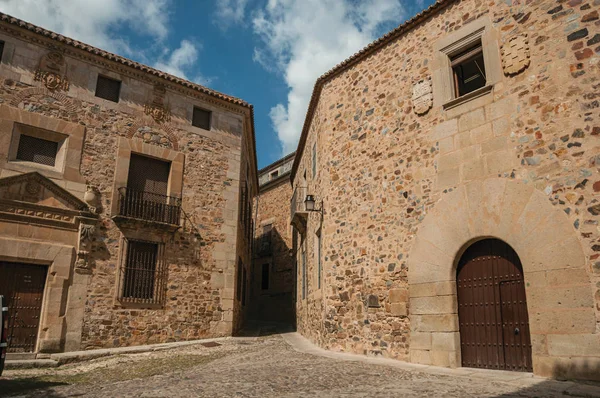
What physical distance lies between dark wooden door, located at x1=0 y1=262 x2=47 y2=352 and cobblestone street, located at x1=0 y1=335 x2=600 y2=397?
1341 millimetres

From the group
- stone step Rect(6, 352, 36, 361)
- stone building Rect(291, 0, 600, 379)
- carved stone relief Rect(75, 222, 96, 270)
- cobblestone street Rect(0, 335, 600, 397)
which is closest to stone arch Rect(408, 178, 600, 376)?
stone building Rect(291, 0, 600, 379)

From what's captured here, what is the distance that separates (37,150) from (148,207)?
9.01 feet

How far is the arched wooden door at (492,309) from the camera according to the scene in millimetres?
6207

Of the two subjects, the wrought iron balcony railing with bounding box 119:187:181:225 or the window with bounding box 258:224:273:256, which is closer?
the wrought iron balcony railing with bounding box 119:187:181:225

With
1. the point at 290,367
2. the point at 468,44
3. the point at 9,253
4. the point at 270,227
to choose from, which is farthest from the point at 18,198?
the point at 270,227

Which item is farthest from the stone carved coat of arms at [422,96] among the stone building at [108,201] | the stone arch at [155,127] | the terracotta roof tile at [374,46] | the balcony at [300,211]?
the stone arch at [155,127]

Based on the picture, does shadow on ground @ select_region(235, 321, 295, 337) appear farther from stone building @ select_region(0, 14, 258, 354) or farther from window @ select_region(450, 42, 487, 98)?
window @ select_region(450, 42, 487, 98)

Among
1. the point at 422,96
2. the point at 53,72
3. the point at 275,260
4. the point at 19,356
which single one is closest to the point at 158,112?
the point at 53,72

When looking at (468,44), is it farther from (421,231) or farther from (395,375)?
(395,375)

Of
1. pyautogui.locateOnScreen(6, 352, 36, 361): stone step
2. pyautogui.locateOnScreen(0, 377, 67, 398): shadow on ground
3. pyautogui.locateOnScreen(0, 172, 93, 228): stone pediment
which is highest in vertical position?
pyautogui.locateOnScreen(0, 172, 93, 228): stone pediment

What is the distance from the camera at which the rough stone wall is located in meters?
20.3

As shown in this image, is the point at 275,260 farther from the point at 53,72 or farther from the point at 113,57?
the point at 53,72

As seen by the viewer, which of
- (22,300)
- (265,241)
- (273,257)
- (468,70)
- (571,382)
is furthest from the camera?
(265,241)

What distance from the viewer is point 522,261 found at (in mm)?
6098
